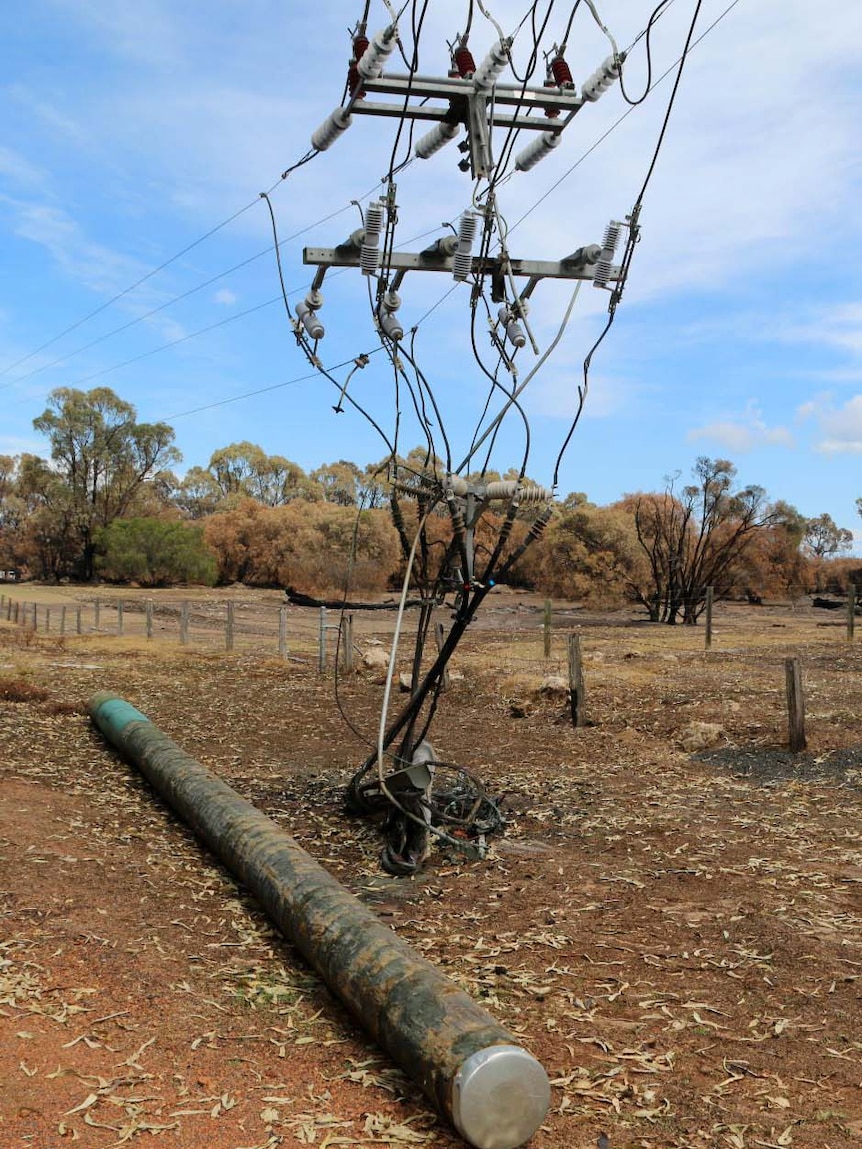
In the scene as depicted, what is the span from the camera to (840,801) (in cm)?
866

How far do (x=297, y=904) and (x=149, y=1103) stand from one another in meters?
1.63

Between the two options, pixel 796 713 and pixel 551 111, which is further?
pixel 796 713

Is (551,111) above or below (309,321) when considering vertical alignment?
above

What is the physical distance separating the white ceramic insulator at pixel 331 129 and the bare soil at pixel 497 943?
5.33 metres

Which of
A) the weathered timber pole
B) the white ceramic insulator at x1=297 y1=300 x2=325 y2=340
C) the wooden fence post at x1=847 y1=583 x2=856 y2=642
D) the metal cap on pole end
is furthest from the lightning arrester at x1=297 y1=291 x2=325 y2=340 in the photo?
the wooden fence post at x1=847 y1=583 x2=856 y2=642

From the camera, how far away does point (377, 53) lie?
669 cm

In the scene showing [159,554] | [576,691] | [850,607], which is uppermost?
[159,554]

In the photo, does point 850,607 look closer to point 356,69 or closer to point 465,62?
point 465,62

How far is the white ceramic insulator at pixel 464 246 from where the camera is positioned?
6.86 m

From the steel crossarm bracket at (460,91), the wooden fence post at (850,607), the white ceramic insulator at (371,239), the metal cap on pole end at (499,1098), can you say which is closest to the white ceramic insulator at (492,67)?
the steel crossarm bracket at (460,91)

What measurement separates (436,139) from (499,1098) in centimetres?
668

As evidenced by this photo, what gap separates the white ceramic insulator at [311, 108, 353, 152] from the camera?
23.7 ft

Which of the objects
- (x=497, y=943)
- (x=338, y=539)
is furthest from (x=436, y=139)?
(x=338, y=539)

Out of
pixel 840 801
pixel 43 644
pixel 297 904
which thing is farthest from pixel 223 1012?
pixel 43 644
